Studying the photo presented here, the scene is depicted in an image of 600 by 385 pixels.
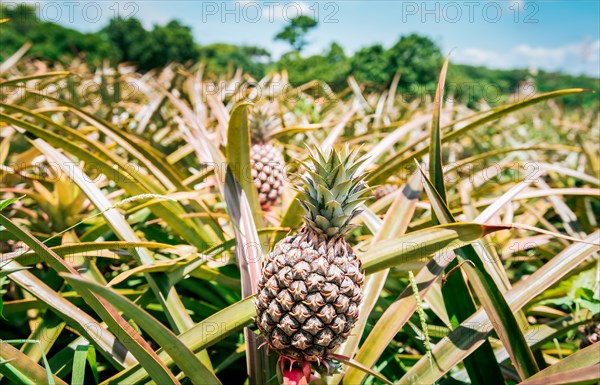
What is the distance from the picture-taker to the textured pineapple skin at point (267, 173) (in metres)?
1.77

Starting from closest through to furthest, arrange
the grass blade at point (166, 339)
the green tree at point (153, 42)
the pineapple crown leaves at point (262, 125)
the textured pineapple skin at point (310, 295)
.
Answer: the grass blade at point (166, 339) < the textured pineapple skin at point (310, 295) < the pineapple crown leaves at point (262, 125) < the green tree at point (153, 42)

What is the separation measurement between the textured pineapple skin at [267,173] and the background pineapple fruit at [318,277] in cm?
82

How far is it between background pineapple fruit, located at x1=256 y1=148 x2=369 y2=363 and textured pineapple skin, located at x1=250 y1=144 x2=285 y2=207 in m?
0.82

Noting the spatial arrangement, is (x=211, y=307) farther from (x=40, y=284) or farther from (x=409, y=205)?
(x=409, y=205)

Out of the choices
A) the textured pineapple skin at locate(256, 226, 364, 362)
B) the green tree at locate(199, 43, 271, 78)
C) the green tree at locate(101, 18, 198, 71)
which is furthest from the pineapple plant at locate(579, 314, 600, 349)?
the green tree at locate(101, 18, 198, 71)

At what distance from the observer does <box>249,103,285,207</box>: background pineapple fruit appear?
178cm

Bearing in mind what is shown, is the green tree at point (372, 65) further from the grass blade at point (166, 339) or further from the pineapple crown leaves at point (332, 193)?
the grass blade at point (166, 339)

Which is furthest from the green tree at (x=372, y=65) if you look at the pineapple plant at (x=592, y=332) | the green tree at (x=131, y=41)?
the green tree at (x=131, y=41)

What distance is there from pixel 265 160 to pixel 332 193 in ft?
2.91

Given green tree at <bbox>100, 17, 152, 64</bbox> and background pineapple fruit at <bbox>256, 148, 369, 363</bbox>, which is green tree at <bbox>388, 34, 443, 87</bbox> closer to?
background pineapple fruit at <bbox>256, 148, 369, 363</bbox>

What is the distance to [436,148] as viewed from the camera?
3.98 feet

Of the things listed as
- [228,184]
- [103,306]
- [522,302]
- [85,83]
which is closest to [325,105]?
[85,83]

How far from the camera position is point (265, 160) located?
5.86ft

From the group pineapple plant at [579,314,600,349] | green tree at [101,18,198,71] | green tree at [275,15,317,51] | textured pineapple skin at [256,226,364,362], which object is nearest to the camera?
textured pineapple skin at [256,226,364,362]
